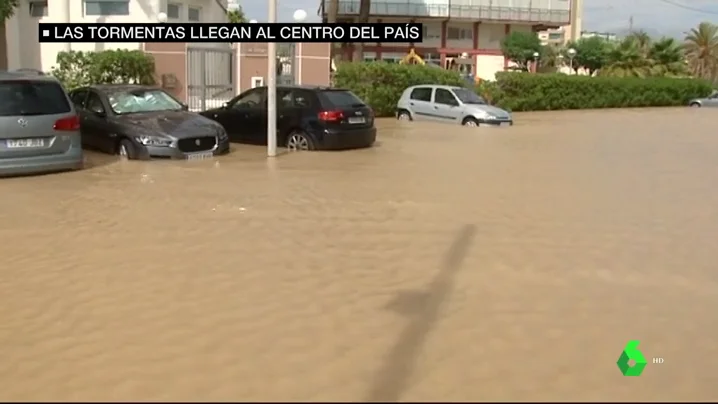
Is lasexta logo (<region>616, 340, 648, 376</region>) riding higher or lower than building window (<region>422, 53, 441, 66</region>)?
lower

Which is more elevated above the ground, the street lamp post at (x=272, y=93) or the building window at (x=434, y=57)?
the building window at (x=434, y=57)

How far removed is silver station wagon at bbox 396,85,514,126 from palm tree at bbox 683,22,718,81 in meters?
55.1

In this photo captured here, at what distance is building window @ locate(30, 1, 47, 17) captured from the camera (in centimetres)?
2453

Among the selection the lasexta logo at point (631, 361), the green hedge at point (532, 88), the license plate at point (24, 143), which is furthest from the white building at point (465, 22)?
the lasexta logo at point (631, 361)

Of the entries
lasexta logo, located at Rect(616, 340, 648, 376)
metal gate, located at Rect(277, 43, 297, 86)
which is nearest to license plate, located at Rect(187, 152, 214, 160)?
lasexta logo, located at Rect(616, 340, 648, 376)

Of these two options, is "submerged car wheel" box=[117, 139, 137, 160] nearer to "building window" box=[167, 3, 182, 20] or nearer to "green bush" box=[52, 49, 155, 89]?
"green bush" box=[52, 49, 155, 89]

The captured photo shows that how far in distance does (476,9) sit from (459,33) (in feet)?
8.06

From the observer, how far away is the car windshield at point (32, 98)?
35.0 ft

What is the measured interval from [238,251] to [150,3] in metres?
17.7

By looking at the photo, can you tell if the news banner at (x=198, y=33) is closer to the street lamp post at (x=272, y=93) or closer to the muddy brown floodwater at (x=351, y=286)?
the street lamp post at (x=272, y=93)

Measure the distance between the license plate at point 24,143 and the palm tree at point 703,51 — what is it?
2777 inches

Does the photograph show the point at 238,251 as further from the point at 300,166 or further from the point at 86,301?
the point at 300,166

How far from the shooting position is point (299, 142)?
1525 centimetres

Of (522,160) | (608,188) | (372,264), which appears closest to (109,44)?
(522,160)
